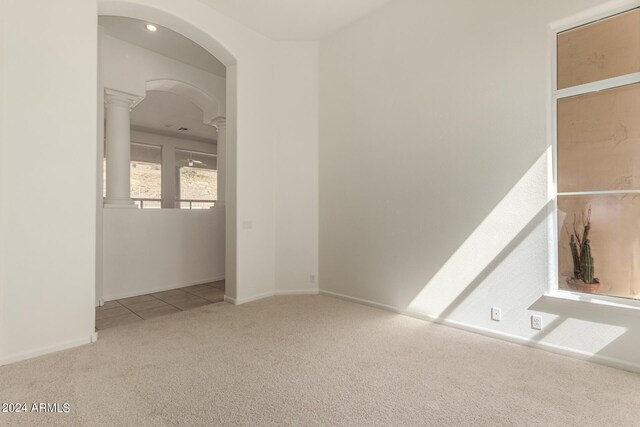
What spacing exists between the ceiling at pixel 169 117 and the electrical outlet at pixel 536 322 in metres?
6.83

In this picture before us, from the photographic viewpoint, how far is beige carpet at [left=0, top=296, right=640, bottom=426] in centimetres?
169

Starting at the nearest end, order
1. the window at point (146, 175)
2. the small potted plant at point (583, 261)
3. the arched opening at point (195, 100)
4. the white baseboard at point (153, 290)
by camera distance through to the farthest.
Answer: the small potted plant at point (583, 261)
the arched opening at point (195, 100)
the white baseboard at point (153, 290)
the window at point (146, 175)

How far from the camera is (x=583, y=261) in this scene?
2453 millimetres

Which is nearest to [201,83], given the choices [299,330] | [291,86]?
[291,86]

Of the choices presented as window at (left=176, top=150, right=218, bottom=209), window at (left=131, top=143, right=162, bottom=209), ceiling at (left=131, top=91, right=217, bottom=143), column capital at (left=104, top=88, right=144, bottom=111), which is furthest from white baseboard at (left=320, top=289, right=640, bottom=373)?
window at (left=131, top=143, right=162, bottom=209)

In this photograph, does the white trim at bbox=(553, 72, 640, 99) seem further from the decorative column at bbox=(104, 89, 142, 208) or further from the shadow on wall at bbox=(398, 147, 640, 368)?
the decorative column at bbox=(104, 89, 142, 208)

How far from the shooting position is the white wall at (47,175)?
7.61ft

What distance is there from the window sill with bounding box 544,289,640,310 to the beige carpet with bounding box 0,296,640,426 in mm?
450

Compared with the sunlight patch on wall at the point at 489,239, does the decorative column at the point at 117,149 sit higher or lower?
higher

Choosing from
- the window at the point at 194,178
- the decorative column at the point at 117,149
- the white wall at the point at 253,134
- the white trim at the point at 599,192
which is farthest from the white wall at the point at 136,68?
the window at the point at 194,178

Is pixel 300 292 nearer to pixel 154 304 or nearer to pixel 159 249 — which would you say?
pixel 154 304

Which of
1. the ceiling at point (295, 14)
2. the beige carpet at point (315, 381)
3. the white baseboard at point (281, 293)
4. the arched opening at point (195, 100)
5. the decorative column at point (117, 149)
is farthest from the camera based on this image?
the decorative column at point (117, 149)

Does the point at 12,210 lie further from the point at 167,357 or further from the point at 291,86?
the point at 291,86

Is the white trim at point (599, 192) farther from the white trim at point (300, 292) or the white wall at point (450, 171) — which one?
the white trim at point (300, 292)
